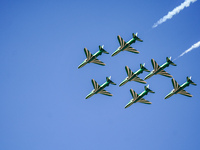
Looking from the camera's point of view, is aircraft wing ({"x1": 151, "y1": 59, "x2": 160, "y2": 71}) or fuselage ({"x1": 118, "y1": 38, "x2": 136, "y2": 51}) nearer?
fuselage ({"x1": 118, "y1": 38, "x2": 136, "y2": 51})

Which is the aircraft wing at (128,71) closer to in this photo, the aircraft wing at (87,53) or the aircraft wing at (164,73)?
the aircraft wing at (164,73)

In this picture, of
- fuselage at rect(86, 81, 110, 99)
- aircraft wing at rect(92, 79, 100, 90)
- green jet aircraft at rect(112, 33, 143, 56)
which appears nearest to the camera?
fuselage at rect(86, 81, 110, 99)

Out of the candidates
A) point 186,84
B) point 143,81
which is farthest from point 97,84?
point 186,84

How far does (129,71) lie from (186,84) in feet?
50.8

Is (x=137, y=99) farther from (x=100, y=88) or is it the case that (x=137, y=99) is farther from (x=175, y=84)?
(x=175, y=84)

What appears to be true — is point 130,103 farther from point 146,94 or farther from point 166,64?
point 166,64

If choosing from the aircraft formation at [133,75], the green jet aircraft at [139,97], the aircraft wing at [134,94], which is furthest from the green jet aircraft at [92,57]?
the green jet aircraft at [139,97]

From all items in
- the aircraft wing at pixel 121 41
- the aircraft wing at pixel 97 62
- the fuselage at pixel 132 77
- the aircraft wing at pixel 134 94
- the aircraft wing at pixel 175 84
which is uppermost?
the aircraft wing at pixel 121 41

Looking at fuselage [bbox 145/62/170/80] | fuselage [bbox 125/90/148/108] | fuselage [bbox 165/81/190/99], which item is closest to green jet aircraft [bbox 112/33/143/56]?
fuselage [bbox 145/62/170/80]

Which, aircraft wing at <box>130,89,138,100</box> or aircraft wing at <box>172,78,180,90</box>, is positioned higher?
aircraft wing at <box>130,89,138,100</box>

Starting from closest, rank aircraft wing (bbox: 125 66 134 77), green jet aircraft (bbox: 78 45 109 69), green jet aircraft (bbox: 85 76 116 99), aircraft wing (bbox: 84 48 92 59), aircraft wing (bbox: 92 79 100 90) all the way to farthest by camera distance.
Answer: green jet aircraft (bbox: 85 76 116 99)
aircraft wing (bbox: 92 79 100 90)
green jet aircraft (bbox: 78 45 109 69)
aircraft wing (bbox: 125 66 134 77)
aircraft wing (bbox: 84 48 92 59)

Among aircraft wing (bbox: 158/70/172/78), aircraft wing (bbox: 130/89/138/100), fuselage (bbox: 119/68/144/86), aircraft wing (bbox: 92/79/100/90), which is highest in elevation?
aircraft wing (bbox: 92/79/100/90)

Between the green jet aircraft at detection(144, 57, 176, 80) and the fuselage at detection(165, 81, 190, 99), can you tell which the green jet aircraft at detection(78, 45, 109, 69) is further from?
the fuselage at detection(165, 81, 190, 99)

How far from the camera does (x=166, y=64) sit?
134m
